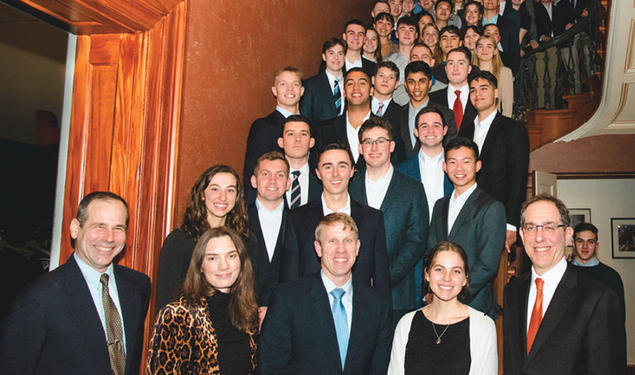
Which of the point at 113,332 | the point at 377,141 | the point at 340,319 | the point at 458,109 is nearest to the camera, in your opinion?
the point at 113,332

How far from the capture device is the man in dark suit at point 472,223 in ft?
9.28

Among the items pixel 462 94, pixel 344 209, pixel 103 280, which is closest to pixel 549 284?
pixel 344 209

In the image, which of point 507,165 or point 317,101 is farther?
point 317,101

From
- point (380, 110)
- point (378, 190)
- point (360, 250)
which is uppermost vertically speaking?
point (380, 110)

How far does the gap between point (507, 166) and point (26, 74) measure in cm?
418

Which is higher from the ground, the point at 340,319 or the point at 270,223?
the point at 270,223

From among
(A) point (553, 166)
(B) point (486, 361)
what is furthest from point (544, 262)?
(A) point (553, 166)

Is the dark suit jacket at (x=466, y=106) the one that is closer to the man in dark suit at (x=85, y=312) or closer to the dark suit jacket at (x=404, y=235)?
the dark suit jacket at (x=404, y=235)

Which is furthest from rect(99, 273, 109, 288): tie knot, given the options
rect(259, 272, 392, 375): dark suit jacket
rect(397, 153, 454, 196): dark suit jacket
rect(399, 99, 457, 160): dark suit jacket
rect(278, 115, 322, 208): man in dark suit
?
rect(399, 99, 457, 160): dark suit jacket

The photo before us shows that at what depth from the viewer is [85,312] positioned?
1960mm

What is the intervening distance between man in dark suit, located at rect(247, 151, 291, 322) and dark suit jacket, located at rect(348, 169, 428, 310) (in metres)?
0.61

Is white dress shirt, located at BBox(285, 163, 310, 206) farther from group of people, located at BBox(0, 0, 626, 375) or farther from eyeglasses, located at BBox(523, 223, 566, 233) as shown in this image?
eyeglasses, located at BBox(523, 223, 566, 233)

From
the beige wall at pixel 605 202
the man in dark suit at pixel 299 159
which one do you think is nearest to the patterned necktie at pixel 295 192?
the man in dark suit at pixel 299 159

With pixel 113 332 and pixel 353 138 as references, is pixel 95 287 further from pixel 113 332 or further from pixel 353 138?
pixel 353 138
